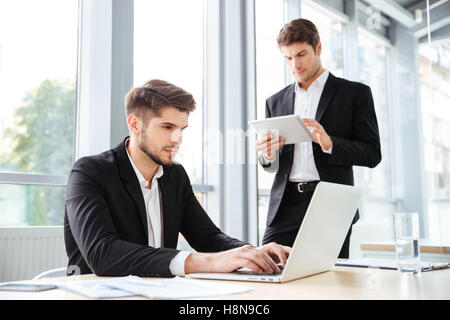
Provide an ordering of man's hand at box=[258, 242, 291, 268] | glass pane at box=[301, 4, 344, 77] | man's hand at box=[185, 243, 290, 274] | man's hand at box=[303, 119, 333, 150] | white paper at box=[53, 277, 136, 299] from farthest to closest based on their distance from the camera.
→ glass pane at box=[301, 4, 344, 77]
man's hand at box=[303, 119, 333, 150]
man's hand at box=[258, 242, 291, 268]
man's hand at box=[185, 243, 290, 274]
white paper at box=[53, 277, 136, 299]

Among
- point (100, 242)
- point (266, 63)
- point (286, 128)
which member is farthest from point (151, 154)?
point (266, 63)

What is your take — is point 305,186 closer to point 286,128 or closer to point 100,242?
point 286,128

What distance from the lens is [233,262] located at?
45.3 inches

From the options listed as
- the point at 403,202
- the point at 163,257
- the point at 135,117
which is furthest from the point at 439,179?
the point at 163,257

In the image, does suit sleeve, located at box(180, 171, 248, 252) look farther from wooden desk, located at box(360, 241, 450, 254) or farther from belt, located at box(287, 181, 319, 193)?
wooden desk, located at box(360, 241, 450, 254)

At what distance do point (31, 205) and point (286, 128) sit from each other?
1417mm

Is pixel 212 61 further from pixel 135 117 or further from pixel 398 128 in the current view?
pixel 135 117

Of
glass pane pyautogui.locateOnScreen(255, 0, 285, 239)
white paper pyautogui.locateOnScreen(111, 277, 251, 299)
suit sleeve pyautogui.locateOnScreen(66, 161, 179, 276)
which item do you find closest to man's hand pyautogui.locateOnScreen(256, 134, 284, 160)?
suit sleeve pyautogui.locateOnScreen(66, 161, 179, 276)

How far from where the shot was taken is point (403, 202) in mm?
2705

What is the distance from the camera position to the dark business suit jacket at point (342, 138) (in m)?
2.06

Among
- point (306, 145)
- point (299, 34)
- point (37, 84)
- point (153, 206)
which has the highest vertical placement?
point (299, 34)

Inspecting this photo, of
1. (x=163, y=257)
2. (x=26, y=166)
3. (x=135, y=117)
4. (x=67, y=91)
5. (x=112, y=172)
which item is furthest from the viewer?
(x=67, y=91)

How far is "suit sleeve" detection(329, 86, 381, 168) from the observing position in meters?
2.04
